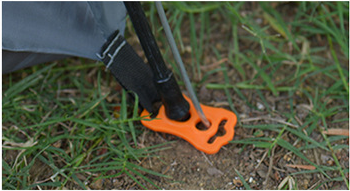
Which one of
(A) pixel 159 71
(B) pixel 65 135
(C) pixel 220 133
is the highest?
(A) pixel 159 71

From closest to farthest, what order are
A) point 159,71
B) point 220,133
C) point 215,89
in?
1. point 159,71
2. point 220,133
3. point 215,89

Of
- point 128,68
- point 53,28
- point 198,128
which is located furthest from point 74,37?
point 198,128

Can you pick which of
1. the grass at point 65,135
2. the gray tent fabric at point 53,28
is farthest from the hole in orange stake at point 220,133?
the gray tent fabric at point 53,28

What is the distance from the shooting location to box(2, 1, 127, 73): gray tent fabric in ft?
3.19

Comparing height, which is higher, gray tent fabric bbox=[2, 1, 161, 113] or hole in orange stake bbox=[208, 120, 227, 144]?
gray tent fabric bbox=[2, 1, 161, 113]

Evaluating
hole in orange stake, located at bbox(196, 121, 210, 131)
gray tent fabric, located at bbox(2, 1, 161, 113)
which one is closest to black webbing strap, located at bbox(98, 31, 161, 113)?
gray tent fabric, located at bbox(2, 1, 161, 113)

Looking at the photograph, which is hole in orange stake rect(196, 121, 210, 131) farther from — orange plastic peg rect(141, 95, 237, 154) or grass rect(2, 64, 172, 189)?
grass rect(2, 64, 172, 189)

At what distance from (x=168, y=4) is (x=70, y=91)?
455 mm

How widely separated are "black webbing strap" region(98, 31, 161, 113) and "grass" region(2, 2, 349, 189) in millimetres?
53

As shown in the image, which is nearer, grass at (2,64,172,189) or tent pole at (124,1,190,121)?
tent pole at (124,1,190,121)

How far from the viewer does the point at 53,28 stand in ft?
3.37

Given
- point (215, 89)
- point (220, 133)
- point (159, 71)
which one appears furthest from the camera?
point (215, 89)

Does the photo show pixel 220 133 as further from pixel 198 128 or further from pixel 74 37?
pixel 74 37

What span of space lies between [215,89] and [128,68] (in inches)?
12.3
